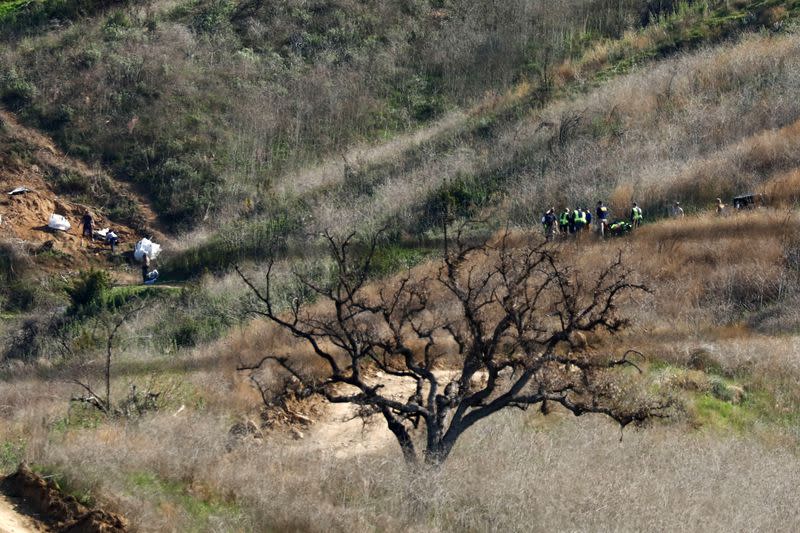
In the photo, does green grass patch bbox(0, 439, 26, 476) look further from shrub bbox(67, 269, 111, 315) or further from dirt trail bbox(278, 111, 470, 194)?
dirt trail bbox(278, 111, 470, 194)

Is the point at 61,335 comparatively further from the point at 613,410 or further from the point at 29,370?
the point at 613,410

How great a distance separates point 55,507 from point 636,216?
56.3ft

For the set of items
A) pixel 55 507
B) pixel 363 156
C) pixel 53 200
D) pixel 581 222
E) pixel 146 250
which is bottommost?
pixel 146 250

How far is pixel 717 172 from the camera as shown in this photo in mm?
27328

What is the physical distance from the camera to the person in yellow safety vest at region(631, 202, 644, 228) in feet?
83.6

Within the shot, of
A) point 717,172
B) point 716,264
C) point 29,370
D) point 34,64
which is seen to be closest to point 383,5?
point 34,64

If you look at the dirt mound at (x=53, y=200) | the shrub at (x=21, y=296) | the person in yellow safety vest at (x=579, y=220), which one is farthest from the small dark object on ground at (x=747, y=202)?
the shrub at (x=21, y=296)

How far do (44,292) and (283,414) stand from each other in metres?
12.9

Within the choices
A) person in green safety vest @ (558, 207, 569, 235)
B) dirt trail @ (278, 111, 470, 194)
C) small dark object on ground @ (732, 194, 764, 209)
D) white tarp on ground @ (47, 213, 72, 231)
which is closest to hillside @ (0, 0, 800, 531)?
dirt trail @ (278, 111, 470, 194)

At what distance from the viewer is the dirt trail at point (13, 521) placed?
1057cm

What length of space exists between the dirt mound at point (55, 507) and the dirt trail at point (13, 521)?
0.43ft

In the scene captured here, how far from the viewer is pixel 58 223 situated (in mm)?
31031

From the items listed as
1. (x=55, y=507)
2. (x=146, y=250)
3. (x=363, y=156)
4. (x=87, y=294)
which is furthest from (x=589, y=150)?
(x=55, y=507)

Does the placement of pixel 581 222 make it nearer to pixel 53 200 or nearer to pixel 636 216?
pixel 636 216
